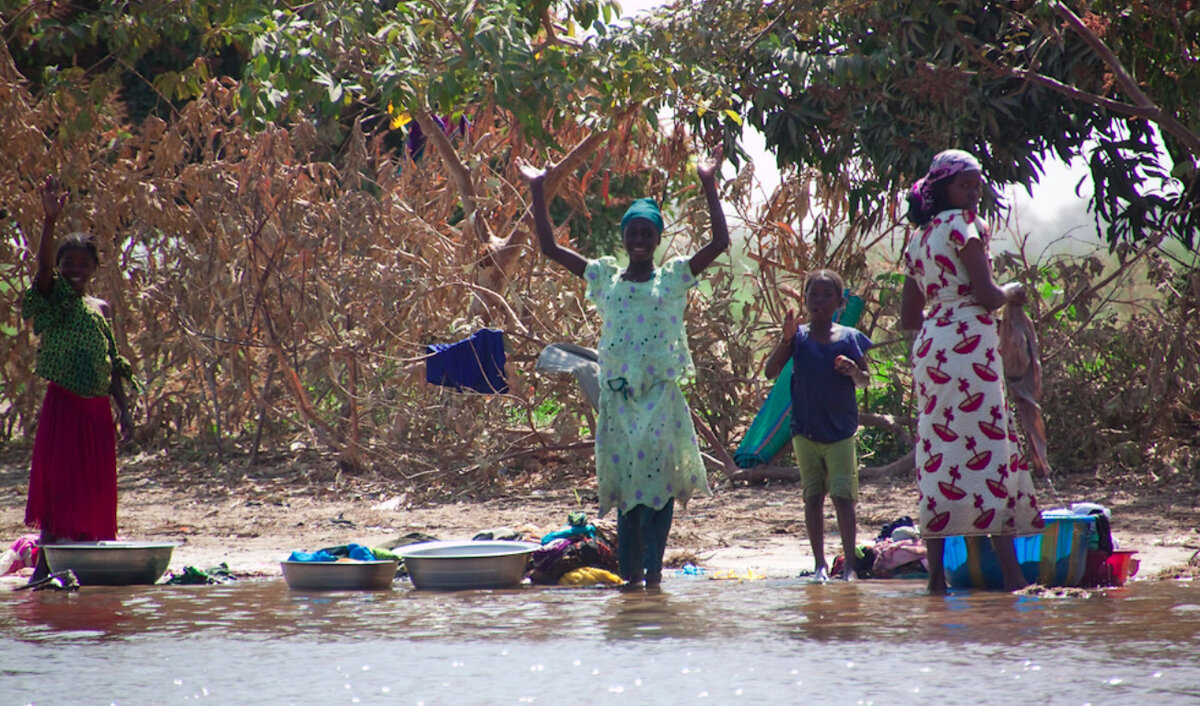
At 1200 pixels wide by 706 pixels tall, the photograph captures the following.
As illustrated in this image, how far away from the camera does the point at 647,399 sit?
604cm

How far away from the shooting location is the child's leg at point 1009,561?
213 inches

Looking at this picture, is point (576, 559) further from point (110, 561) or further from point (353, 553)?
point (110, 561)

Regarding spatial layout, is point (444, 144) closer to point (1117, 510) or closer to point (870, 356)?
point (870, 356)

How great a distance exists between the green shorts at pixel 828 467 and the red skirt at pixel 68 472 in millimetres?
3296

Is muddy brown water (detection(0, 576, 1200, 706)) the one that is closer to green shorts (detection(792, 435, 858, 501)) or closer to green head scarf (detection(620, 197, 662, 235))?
green shorts (detection(792, 435, 858, 501))

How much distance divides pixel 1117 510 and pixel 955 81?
2844 mm

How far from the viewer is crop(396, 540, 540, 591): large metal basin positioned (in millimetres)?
5875

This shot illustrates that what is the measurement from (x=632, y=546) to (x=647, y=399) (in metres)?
0.65

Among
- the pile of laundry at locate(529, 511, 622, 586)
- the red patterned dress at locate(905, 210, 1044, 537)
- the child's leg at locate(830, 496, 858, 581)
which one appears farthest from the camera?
the pile of laundry at locate(529, 511, 622, 586)

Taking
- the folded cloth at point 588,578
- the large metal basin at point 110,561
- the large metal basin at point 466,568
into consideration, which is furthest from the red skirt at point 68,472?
the folded cloth at point 588,578

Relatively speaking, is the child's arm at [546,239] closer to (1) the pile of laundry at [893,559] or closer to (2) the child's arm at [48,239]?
(1) the pile of laundry at [893,559]

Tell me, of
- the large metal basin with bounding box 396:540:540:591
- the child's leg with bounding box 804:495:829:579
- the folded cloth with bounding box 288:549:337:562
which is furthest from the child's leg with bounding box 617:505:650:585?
the folded cloth with bounding box 288:549:337:562

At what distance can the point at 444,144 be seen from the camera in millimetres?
10094

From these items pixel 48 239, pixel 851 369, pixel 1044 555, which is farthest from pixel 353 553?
pixel 1044 555
